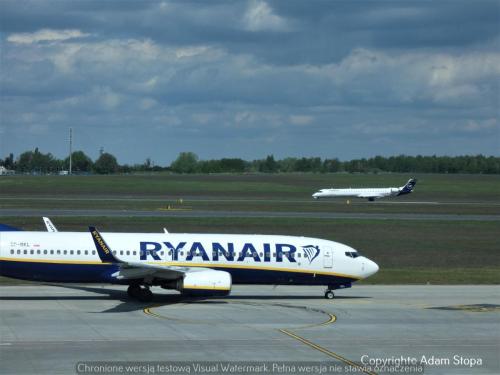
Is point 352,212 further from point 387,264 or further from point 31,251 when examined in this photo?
point 31,251

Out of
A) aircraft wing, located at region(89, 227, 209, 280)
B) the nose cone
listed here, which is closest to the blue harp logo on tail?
the nose cone

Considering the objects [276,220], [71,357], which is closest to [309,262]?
[71,357]

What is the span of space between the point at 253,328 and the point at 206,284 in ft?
18.8

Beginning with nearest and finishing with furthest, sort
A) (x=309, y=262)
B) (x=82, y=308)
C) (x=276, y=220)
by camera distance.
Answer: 1. (x=82, y=308)
2. (x=309, y=262)
3. (x=276, y=220)

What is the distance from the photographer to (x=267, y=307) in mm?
38000

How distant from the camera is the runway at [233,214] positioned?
92062 millimetres

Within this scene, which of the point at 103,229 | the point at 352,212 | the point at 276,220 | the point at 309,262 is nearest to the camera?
the point at 309,262

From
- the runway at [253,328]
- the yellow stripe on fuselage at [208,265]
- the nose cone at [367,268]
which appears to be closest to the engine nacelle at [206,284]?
the runway at [253,328]

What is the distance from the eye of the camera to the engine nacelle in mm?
37406

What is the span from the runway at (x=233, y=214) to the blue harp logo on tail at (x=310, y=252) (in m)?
51.4

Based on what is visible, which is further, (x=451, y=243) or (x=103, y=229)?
(x=103, y=229)

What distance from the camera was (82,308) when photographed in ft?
120

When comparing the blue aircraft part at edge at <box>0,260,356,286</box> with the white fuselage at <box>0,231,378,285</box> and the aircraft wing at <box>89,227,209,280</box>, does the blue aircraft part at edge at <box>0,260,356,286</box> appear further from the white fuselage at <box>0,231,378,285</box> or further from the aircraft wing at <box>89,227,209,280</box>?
the aircraft wing at <box>89,227,209,280</box>

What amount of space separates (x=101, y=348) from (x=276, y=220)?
60407mm
